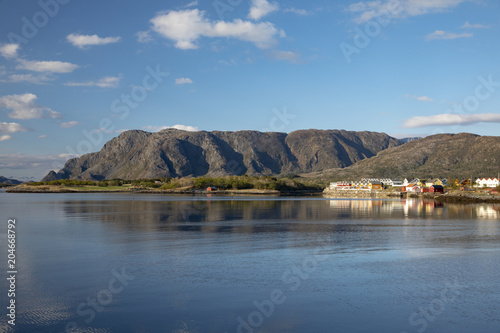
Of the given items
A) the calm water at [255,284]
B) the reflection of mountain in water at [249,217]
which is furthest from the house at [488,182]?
the calm water at [255,284]

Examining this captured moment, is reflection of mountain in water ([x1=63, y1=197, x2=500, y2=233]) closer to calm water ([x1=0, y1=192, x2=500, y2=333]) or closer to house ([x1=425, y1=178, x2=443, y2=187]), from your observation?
calm water ([x1=0, y1=192, x2=500, y2=333])

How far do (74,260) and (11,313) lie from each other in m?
9.38

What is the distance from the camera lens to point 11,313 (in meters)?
14.2

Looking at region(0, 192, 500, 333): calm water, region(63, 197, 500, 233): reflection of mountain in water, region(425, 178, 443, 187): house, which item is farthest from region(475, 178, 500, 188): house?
region(0, 192, 500, 333): calm water

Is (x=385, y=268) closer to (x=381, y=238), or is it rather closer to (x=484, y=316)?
(x=484, y=316)

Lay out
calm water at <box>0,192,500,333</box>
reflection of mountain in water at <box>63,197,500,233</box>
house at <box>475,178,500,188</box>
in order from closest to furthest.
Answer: calm water at <box>0,192,500,333</box>
reflection of mountain in water at <box>63,197,500,233</box>
house at <box>475,178,500,188</box>

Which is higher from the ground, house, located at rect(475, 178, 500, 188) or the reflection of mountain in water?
house, located at rect(475, 178, 500, 188)

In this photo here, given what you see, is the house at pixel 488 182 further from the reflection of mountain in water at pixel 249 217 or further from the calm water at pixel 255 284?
the calm water at pixel 255 284

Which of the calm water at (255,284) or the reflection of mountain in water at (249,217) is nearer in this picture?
the calm water at (255,284)

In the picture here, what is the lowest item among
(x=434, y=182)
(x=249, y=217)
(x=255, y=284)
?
(x=249, y=217)

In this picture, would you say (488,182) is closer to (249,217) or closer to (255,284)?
(249,217)

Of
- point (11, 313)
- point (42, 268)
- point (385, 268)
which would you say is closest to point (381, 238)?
point (385, 268)

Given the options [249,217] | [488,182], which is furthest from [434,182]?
[249,217]

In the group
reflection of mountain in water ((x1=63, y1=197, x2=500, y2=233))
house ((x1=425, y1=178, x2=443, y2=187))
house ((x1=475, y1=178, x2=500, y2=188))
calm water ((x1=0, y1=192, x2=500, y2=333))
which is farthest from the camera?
house ((x1=425, y1=178, x2=443, y2=187))
